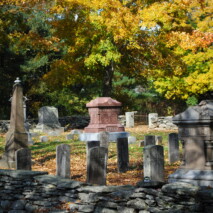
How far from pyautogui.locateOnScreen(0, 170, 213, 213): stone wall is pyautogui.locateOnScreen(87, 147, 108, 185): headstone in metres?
0.61

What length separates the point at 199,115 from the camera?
743cm

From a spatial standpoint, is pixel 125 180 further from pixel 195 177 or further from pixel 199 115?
pixel 199 115

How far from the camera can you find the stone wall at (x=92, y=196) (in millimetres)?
5492

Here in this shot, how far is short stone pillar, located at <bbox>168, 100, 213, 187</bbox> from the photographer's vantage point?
734cm

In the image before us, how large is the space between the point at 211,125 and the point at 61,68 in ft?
55.2

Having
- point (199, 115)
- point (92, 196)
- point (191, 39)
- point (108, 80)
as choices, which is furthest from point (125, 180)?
point (108, 80)

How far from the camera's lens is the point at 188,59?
28859 mm

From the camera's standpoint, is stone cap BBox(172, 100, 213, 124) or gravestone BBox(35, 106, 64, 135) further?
gravestone BBox(35, 106, 64, 135)

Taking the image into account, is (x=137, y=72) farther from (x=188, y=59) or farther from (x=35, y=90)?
(x=35, y=90)

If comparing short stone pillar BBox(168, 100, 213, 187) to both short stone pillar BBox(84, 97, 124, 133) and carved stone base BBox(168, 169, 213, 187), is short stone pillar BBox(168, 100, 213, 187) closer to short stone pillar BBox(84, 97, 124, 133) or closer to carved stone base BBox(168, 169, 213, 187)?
carved stone base BBox(168, 169, 213, 187)

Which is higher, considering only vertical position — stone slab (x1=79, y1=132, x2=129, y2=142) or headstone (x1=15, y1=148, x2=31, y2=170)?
stone slab (x1=79, y1=132, x2=129, y2=142)

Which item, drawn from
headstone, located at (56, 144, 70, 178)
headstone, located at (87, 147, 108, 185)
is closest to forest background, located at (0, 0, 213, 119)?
headstone, located at (56, 144, 70, 178)

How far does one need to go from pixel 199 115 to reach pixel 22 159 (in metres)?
4.24

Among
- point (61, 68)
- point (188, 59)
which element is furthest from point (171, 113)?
point (61, 68)
